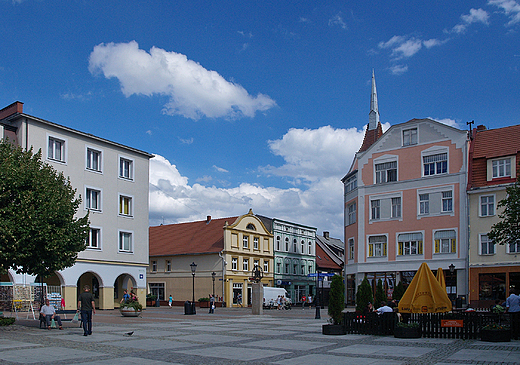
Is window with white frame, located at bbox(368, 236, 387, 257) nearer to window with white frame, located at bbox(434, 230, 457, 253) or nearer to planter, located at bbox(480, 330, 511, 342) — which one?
window with white frame, located at bbox(434, 230, 457, 253)

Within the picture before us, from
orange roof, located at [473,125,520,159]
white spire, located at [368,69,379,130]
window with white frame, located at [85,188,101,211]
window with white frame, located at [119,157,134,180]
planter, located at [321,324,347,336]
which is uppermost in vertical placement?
white spire, located at [368,69,379,130]

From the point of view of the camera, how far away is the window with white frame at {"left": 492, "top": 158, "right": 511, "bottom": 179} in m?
39.8

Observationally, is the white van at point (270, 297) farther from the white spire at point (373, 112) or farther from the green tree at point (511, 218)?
the green tree at point (511, 218)

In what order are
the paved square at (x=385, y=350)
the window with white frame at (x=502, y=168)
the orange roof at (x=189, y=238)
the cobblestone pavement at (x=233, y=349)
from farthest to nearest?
the orange roof at (x=189, y=238), the window with white frame at (x=502, y=168), the paved square at (x=385, y=350), the cobblestone pavement at (x=233, y=349)

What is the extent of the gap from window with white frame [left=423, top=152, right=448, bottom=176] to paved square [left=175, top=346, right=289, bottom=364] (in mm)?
31704

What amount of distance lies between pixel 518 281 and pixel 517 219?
62.6 ft

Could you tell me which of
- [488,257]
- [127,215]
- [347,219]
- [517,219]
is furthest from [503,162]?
[127,215]

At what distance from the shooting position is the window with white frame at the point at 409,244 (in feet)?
143

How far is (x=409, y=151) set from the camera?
147ft

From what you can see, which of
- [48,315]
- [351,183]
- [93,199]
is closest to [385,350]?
[48,315]

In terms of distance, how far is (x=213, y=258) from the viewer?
60438mm

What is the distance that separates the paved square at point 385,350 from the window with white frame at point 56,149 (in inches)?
1125

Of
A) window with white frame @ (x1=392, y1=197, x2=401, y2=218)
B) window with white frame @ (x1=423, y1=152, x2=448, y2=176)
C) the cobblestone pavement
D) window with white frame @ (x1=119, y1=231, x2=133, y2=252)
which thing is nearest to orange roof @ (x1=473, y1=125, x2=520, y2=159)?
window with white frame @ (x1=423, y1=152, x2=448, y2=176)

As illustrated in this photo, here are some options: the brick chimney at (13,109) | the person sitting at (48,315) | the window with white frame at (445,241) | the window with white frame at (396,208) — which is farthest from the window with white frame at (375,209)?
the person sitting at (48,315)
